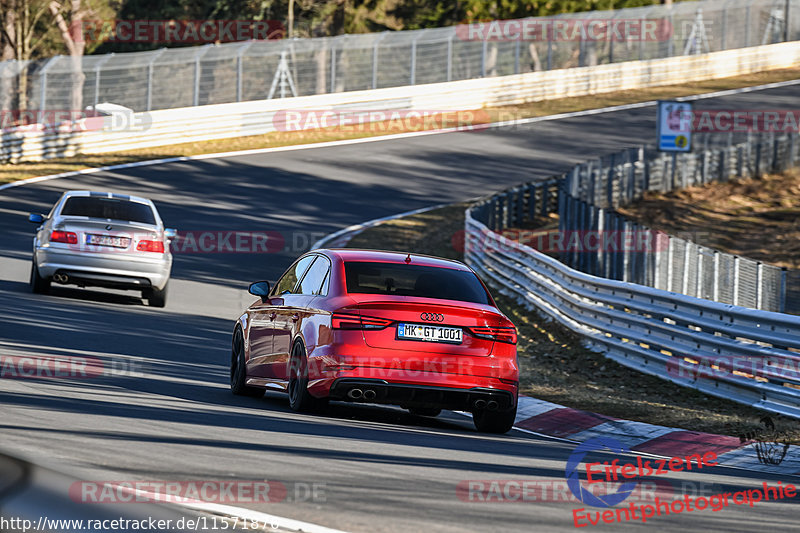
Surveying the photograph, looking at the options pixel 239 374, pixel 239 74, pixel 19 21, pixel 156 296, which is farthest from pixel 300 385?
pixel 19 21

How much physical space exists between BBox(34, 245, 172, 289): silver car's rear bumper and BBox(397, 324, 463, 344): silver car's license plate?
28.2 ft

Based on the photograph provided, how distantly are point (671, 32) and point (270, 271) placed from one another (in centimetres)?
4015

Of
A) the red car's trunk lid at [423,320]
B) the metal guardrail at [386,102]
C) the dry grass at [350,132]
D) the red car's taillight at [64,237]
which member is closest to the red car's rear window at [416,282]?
the red car's trunk lid at [423,320]

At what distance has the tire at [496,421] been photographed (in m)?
10.5

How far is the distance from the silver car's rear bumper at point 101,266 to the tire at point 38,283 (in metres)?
0.14

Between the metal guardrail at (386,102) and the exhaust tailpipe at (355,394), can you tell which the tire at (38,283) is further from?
the metal guardrail at (386,102)

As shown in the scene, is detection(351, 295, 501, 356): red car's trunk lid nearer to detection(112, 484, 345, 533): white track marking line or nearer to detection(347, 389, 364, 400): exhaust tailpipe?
detection(347, 389, 364, 400): exhaust tailpipe

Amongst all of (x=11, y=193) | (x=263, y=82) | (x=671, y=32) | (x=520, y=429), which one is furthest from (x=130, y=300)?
(x=671, y=32)

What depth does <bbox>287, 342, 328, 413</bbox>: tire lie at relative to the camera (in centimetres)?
1038

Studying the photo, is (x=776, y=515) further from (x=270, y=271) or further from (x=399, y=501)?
(x=270, y=271)

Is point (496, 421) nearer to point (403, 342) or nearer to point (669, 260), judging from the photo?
point (403, 342)

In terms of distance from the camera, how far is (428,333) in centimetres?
1007

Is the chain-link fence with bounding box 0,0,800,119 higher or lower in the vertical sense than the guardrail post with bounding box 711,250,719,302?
higher

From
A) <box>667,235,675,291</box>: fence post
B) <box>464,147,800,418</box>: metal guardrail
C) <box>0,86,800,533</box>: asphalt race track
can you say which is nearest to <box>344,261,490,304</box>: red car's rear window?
<box>0,86,800,533</box>: asphalt race track
